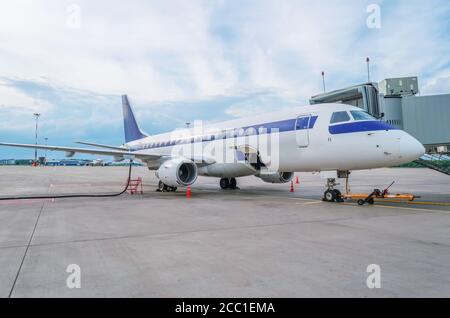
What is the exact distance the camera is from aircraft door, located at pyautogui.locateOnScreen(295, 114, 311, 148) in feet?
37.3

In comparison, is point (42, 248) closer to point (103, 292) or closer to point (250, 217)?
point (103, 292)

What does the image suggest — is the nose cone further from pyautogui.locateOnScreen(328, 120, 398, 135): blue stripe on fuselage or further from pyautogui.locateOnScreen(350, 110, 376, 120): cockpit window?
pyautogui.locateOnScreen(350, 110, 376, 120): cockpit window

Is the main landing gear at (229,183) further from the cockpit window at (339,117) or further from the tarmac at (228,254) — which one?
the tarmac at (228,254)

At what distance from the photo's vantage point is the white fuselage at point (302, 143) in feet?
31.0

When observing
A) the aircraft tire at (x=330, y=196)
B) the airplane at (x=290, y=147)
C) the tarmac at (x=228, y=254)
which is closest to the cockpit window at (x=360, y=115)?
the airplane at (x=290, y=147)

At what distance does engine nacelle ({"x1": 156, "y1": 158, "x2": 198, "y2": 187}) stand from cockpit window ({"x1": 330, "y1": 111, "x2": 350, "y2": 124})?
5.96 metres

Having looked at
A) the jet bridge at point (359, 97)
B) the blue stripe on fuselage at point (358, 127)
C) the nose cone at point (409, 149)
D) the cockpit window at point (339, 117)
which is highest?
the jet bridge at point (359, 97)

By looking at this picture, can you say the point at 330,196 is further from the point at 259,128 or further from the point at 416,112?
the point at 416,112

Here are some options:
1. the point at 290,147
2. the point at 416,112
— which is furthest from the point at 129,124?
the point at 416,112

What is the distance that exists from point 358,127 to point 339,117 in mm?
814

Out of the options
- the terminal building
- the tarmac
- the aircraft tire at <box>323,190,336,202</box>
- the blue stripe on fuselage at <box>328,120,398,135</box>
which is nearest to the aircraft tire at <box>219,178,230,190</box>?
the aircraft tire at <box>323,190,336,202</box>

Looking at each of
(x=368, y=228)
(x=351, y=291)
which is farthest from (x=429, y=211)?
(x=351, y=291)

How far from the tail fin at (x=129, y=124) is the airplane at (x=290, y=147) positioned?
6048 millimetres

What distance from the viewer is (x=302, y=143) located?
37.6 feet
